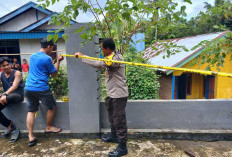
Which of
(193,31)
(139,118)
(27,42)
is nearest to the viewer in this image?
(139,118)

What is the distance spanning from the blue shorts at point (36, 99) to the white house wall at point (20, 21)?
944 centimetres

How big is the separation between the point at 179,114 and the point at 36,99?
8.27 ft

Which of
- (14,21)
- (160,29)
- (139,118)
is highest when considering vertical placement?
(14,21)

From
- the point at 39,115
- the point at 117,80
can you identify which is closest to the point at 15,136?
the point at 39,115

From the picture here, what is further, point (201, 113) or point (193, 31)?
point (193, 31)

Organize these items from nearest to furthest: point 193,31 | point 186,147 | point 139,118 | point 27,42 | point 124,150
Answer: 1. point 124,150
2. point 186,147
3. point 139,118
4. point 27,42
5. point 193,31

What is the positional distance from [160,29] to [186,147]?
2162 mm

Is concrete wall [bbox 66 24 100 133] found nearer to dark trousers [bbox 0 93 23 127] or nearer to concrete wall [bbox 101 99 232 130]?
concrete wall [bbox 101 99 232 130]

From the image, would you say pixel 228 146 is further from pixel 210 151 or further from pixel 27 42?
pixel 27 42

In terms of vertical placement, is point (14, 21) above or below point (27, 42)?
above

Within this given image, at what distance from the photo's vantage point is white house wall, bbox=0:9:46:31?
34.1 ft

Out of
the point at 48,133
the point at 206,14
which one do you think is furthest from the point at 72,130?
the point at 206,14

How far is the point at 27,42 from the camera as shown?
991cm

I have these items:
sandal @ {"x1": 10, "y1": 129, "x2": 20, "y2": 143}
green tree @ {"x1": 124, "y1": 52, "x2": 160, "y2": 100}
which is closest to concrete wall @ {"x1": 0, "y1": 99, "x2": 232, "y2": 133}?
sandal @ {"x1": 10, "y1": 129, "x2": 20, "y2": 143}
